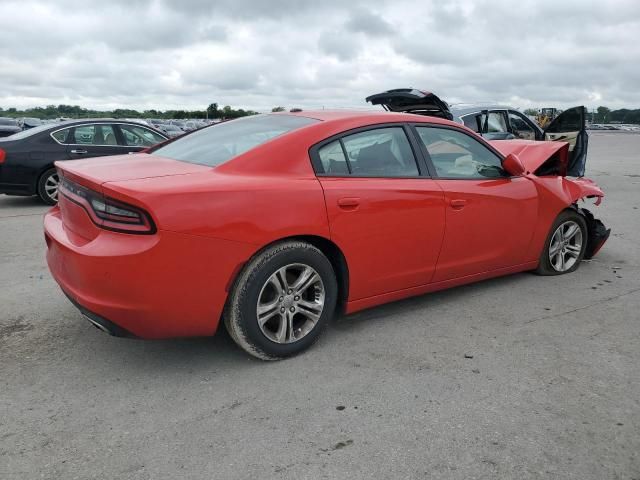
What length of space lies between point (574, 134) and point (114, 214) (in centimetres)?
613

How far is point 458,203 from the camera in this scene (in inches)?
159

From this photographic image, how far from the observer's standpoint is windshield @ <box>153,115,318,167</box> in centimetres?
353

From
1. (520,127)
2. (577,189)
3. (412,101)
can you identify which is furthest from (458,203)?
(520,127)

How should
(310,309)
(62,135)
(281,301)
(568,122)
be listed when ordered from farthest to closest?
(62,135) → (568,122) → (310,309) → (281,301)

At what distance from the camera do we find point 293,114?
4117 millimetres

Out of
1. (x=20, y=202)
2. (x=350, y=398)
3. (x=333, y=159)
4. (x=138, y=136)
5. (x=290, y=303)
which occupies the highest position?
(x=138, y=136)

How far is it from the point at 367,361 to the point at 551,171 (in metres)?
2.76

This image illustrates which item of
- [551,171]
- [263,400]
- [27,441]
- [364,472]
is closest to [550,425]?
[364,472]

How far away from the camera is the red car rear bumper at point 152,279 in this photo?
2.83m

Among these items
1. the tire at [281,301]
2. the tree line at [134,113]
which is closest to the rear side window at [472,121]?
the tire at [281,301]

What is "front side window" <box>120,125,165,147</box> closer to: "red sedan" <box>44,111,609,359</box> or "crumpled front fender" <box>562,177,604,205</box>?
"red sedan" <box>44,111,609,359</box>

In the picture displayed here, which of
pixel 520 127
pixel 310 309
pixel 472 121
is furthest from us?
pixel 520 127

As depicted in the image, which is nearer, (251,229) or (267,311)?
(251,229)

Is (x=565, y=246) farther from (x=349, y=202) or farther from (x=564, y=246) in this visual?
(x=349, y=202)
